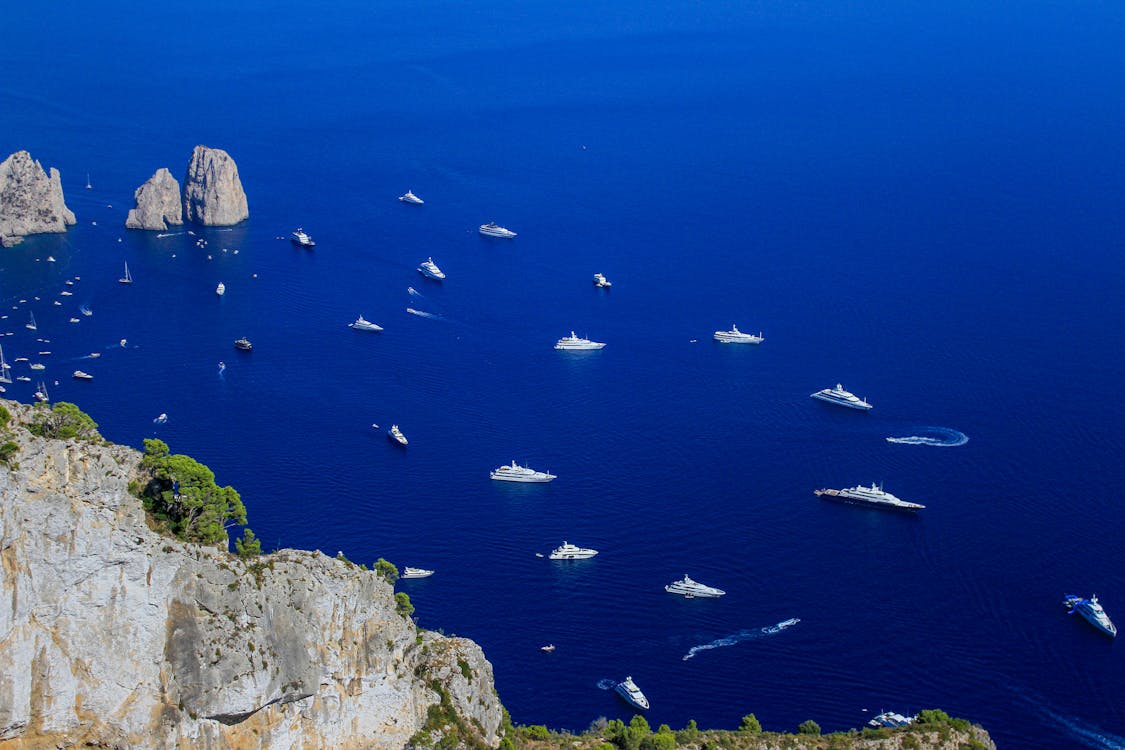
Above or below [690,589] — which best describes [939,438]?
above

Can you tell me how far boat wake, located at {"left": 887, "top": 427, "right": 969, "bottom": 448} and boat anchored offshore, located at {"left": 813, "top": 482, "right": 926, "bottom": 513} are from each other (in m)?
12.6

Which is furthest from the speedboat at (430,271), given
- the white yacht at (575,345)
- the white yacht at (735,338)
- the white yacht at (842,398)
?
the white yacht at (842,398)

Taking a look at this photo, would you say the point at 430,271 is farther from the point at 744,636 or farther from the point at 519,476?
the point at 744,636

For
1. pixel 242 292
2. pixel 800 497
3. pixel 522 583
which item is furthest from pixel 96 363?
pixel 800 497

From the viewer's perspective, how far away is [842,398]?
152 metres

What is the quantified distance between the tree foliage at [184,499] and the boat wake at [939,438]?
320 ft

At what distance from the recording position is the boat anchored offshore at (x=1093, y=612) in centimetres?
11356

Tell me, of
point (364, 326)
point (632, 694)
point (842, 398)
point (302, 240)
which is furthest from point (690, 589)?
point (302, 240)

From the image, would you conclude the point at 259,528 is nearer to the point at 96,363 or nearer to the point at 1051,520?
the point at 96,363

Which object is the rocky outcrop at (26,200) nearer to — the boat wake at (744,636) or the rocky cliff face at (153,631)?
the boat wake at (744,636)

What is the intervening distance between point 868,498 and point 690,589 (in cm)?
2416

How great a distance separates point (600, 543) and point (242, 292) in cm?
7713

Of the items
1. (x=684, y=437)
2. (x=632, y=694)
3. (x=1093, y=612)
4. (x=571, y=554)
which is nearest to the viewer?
(x=632, y=694)

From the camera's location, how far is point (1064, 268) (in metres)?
188
